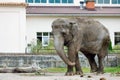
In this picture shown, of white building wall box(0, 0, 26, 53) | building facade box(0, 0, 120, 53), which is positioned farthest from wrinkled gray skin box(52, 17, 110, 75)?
white building wall box(0, 0, 26, 53)

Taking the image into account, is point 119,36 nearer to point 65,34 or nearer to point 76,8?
point 76,8

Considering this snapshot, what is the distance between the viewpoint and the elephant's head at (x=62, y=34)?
20.9 m

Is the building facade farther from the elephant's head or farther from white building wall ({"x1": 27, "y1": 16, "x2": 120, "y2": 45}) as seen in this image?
the elephant's head

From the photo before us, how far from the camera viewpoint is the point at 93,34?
22.6 m

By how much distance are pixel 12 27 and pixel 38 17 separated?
7.73m

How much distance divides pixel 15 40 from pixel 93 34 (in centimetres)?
2931

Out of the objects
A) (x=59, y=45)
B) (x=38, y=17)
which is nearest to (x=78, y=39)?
(x=59, y=45)

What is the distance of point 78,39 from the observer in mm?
22062

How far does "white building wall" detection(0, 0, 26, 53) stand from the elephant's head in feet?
97.3

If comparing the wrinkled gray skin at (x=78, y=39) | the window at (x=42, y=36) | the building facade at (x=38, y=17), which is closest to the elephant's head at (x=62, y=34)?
the wrinkled gray skin at (x=78, y=39)

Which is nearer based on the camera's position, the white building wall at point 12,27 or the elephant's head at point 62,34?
the elephant's head at point 62,34

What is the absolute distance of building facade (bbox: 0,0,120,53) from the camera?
51406 millimetres

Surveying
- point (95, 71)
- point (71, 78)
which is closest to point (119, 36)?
point (95, 71)

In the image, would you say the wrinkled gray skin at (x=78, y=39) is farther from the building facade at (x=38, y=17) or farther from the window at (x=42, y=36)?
the window at (x=42, y=36)
